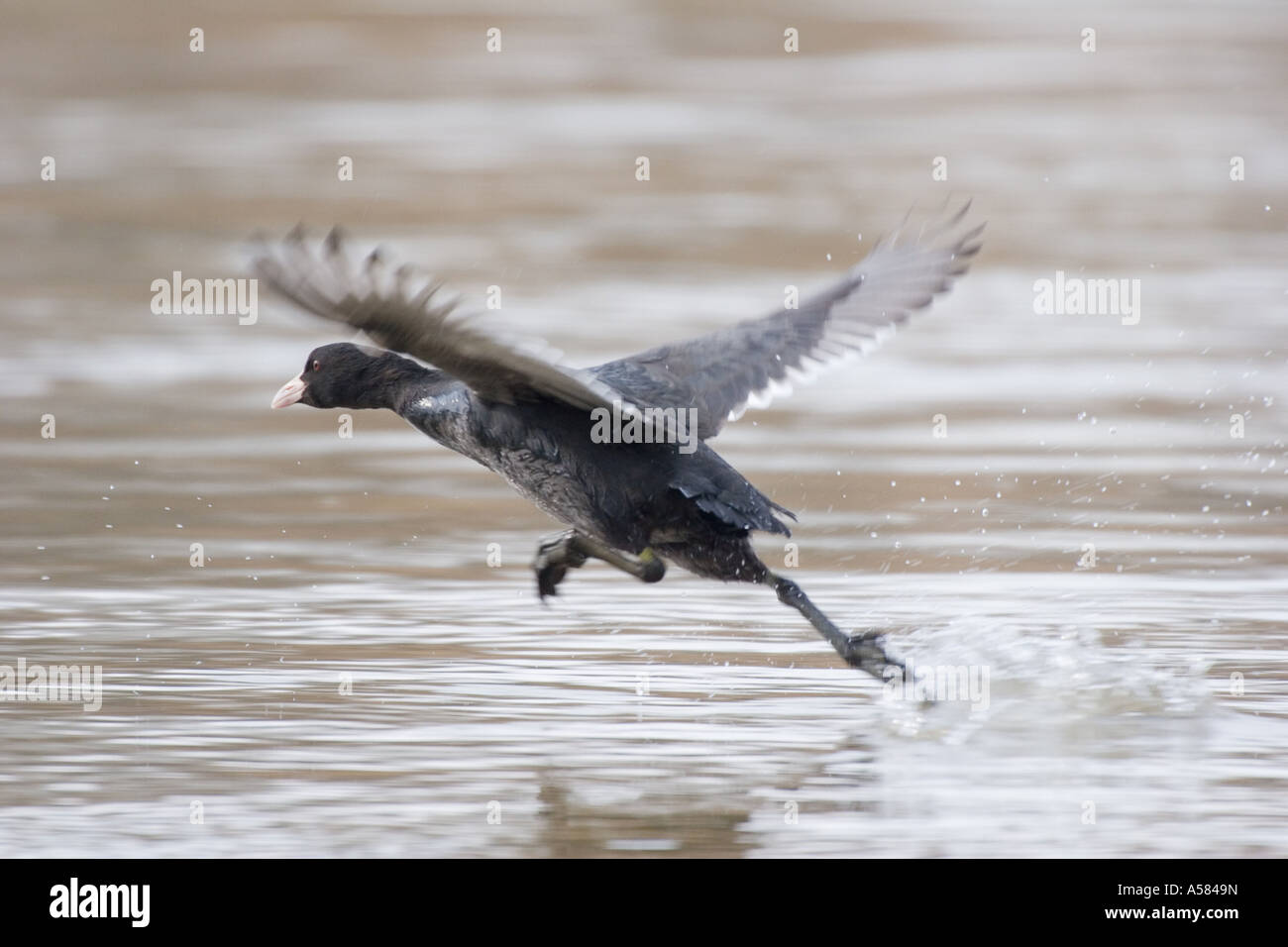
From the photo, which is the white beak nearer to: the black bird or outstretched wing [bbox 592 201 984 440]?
the black bird

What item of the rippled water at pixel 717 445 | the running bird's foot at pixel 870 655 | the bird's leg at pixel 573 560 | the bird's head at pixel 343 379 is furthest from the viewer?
the bird's leg at pixel 573 560

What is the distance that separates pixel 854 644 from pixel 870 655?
0.23ft

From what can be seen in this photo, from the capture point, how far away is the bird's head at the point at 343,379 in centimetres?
733

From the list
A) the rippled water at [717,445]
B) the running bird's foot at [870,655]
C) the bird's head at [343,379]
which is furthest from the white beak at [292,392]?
the running bird's foot at [870,655]

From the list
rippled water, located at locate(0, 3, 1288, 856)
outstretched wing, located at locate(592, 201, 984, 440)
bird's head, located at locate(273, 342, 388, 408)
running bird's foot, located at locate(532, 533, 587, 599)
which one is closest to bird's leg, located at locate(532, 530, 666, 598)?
running bird's foot, located at locate(532, 533, 587, 599)

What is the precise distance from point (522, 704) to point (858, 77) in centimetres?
1296

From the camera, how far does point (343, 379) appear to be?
7.35m

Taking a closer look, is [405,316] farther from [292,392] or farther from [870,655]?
[870,655]

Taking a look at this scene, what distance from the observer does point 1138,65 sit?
63.4ft


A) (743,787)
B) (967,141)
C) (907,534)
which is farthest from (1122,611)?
(967,141)

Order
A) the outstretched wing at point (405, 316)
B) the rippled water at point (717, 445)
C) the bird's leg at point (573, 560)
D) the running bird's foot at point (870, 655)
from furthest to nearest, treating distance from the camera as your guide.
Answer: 1. the bird's leg at point (573, 560)
2. the running bird's foot at point (870, 655)
3. the rippled water at point (717, 445)
4. the outstretched wing at point (405, 316)

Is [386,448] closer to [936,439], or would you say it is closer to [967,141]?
[936,439]

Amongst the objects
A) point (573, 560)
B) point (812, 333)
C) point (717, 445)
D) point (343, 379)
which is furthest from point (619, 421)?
point (717, 445)

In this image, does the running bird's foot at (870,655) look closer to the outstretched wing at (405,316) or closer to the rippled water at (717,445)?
the rippled water at (717,445)
